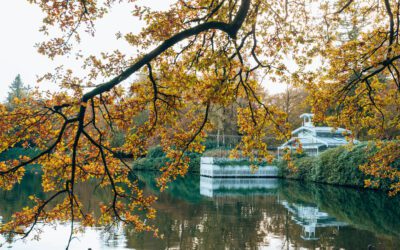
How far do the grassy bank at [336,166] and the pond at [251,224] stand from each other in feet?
10.7

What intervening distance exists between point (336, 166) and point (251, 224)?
13.4 meters

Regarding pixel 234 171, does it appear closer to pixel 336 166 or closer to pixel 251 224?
pixel 336 166

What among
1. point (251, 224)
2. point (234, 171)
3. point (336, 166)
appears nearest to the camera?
point (251, 224)

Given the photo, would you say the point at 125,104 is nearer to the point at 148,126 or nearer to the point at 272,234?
the point at 148,126

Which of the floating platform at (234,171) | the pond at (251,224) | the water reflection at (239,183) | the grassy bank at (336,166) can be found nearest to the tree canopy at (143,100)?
the pond at (251,224)

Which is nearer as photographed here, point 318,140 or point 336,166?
point 336,166

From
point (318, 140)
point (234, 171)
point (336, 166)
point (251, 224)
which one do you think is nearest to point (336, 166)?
point (336, 166)

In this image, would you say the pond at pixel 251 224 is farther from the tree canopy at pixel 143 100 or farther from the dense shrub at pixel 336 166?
the dense shrub at pixel 336 166

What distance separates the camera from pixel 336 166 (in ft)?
74.8

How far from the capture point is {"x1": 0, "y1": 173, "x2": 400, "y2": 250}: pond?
342 inches

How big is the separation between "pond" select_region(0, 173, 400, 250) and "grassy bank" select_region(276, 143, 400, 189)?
128 inches

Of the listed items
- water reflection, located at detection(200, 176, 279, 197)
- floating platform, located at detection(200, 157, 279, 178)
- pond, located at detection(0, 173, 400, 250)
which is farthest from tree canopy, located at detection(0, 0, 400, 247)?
floating platform, located at detection(200, 157, 279, 178)

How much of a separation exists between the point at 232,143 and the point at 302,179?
9.71 m

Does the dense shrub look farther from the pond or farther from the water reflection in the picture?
the pond
